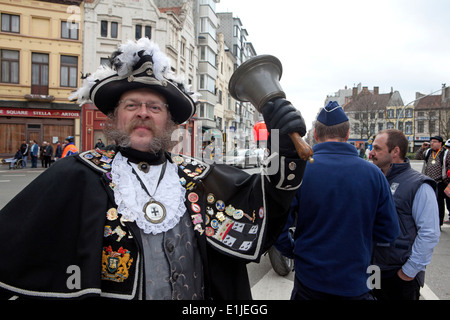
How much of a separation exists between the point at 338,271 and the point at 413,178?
106 centimetres

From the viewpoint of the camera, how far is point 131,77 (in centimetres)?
176

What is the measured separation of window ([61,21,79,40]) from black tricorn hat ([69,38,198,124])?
2422cm

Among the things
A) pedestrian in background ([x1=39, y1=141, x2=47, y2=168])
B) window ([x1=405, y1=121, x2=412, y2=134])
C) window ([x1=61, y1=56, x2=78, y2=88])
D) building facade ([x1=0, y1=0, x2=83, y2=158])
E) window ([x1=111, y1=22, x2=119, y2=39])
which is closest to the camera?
pedestrian in background ([x1=39, y1=141, x2=47, y2=168])

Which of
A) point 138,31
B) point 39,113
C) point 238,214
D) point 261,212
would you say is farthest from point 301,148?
point 138,31

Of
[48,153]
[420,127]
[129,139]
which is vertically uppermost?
[420,127]

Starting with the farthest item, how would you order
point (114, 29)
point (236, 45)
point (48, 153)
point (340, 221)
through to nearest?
1. point (236, 45)
2. point (114, 29)
3. point (48, 153)
4. point (340, 221)

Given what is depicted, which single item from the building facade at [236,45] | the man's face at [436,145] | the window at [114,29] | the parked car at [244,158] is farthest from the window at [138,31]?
the man's face at [436,145]

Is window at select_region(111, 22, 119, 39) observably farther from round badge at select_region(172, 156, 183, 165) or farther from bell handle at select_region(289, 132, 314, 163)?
bell handle at select_region(289, 132, 314, 163)

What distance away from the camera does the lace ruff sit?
5.33 feet

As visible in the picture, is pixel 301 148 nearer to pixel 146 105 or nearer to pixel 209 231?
pixel 209 231

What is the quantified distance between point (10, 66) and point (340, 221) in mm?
25114

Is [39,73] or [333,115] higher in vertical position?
[39,73]

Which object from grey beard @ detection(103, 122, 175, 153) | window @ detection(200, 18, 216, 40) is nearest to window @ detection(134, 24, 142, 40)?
window @ detection(200, 18, 216, 40)

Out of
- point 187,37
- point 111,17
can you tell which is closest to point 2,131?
point 111,17
